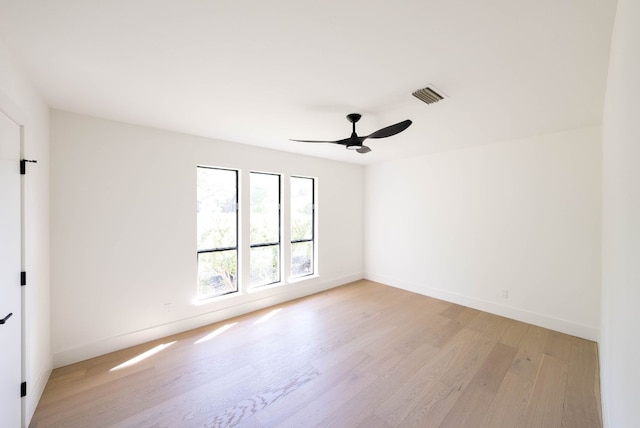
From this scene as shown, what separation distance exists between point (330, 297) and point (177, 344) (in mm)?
2359

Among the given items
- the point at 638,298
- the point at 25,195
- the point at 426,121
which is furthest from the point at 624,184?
the point at 25,195

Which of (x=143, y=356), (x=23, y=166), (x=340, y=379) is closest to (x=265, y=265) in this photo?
(x=143, y=356)

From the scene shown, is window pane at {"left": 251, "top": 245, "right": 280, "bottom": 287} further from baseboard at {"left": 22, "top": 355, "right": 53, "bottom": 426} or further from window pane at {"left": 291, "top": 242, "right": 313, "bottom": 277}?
baseboard at {"left": 22, "top": 355, "right": 53, "bottom": 426}

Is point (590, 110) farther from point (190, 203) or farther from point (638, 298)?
point (190, 203)

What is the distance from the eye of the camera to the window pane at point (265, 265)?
3.89 metres

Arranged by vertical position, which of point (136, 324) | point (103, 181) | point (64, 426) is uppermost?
point (103, 181)

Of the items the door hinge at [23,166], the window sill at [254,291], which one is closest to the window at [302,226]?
the window sill at [254,291]

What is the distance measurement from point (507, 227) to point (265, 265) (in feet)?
12.0

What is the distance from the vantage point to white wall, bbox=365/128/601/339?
9.81 feet

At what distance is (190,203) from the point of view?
127 inches

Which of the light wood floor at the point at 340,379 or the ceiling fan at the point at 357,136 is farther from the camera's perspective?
the ceiling fan at the point at 357,136

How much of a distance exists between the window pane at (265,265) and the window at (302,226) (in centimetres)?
33

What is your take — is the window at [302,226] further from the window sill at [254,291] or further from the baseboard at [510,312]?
the baseboard at [510,312]

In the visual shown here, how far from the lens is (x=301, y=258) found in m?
4.57
